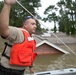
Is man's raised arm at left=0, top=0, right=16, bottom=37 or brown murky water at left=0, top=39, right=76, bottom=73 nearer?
man's raised arm at left=0, top=0, right=16, bottom=37

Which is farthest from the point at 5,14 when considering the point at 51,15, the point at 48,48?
the point at 51,15

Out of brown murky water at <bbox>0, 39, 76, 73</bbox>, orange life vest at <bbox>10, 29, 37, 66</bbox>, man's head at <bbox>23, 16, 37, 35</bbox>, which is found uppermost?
man's head at <bbox>23, 16, 37, 35</bbox>

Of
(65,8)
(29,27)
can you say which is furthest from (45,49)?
(65,8)

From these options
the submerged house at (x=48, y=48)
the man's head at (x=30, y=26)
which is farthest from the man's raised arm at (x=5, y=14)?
the submerged house at (x=48, y=48)

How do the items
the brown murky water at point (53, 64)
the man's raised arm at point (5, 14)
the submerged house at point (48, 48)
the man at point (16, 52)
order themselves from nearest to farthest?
the man's raised arm at point (5, 14), the man at point (16, 52), the brown murky water at point (53, 64), the submerged house at point (48, 48)

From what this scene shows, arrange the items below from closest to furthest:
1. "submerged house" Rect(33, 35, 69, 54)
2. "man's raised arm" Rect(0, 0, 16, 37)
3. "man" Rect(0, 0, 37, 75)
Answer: "man's raised arm" Rect(0, 0, 16, 37), "man" Rect(0, 0, 37, 75), "submerged house" Rect(33, 35, 69, 54)

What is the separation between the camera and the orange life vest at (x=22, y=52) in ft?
8.93

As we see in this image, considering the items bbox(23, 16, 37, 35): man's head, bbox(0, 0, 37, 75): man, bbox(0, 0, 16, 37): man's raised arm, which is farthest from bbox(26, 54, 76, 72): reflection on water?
bbox(0, 0, 16, 37): man's raised arm

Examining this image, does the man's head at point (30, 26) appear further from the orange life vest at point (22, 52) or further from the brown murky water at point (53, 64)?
the brown murky water at point (53, 64)

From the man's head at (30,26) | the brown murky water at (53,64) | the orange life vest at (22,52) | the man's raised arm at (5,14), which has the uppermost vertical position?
the man's raised arm at (5,14)

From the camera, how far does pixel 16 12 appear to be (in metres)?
54.1

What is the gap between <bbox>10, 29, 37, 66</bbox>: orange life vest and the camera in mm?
2721

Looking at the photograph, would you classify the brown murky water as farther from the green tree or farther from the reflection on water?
the green tree

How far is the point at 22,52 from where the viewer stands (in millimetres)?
2748
